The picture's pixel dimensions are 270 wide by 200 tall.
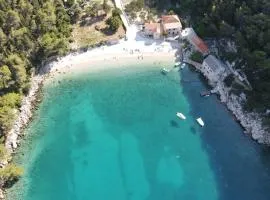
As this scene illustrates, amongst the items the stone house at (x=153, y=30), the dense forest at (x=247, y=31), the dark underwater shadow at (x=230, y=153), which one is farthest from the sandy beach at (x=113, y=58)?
the dark underwater shadow at (x=230, y=153)

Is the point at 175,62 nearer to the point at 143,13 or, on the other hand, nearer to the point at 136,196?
the point at 143,13

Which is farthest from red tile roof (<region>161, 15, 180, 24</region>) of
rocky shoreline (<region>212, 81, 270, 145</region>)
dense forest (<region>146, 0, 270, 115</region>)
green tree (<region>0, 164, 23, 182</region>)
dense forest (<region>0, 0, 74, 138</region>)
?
green tree (<region>0, 164, 23, 182</region>)

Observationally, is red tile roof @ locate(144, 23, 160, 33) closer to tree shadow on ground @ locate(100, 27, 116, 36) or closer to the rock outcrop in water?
tree shadow on ground @ locate(100, 27, 116, 36)

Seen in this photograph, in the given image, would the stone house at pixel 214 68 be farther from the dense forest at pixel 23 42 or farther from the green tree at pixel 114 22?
the dense forest at pixel 23 42

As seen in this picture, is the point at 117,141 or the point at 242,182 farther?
the point at 117,141

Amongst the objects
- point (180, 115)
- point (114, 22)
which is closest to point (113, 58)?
point (114, 22)

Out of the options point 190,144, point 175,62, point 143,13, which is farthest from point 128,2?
point 190,144

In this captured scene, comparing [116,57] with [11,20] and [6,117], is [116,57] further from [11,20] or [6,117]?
[6,117]
